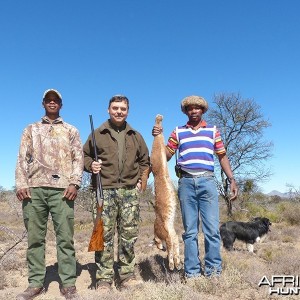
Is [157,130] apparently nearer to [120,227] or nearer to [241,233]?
[120,227]

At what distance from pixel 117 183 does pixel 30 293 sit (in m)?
1.75

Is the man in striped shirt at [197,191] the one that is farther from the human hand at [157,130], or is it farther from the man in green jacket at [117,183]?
the man in green jacket at [117,183]

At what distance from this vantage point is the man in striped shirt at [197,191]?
16.5 ft

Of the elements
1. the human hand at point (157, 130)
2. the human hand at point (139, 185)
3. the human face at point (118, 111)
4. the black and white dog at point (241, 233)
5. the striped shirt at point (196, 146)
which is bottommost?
the black and white dog at point (241, 233)

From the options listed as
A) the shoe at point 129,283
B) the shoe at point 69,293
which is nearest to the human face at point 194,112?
the shoe at point 129,283

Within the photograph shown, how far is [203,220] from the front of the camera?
5.07 meters

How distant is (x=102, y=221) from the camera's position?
4887 mm

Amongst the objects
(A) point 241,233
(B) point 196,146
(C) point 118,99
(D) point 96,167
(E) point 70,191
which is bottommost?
(A) point 241,233

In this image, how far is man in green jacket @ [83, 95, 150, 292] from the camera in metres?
4.95

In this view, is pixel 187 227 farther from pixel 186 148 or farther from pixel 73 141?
pixel 73 141

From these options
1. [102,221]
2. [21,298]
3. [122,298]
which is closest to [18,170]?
[102,221]

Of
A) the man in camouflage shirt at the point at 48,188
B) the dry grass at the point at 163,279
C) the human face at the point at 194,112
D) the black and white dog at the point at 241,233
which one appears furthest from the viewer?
the black and white dog at the point at 241,233

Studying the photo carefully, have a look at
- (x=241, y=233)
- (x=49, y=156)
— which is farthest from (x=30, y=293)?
(x=241, y=233)

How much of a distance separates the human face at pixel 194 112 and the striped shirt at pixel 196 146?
0.09 m
